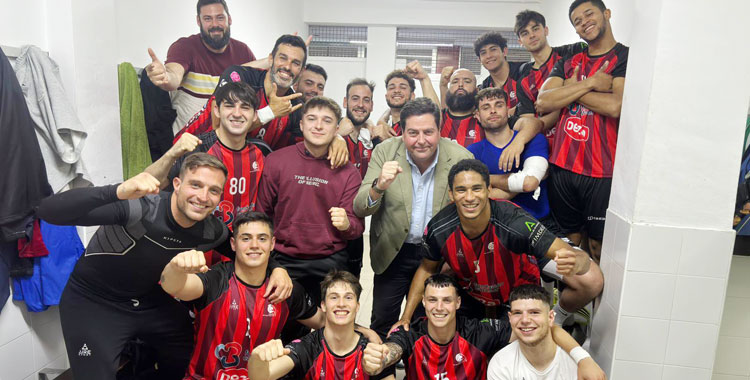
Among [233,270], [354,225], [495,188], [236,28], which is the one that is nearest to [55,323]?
[233,270]

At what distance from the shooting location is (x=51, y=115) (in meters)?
2.53

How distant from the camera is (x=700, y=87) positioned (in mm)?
2010

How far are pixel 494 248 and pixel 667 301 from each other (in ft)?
2.63

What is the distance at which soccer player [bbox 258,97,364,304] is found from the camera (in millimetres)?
2539

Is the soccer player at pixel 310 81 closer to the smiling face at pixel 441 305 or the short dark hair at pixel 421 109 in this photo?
the short dark hair at pixel 421 109

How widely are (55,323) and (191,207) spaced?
1.50m

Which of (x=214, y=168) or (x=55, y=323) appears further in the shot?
(x=55, y=323)

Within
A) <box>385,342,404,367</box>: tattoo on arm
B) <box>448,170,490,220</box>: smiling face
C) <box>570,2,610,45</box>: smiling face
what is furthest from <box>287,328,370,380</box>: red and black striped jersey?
<box>570,2,610,45</box>: smiling face

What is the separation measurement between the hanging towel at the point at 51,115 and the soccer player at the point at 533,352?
8.38 ft

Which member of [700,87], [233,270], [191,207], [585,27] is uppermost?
[585,27]

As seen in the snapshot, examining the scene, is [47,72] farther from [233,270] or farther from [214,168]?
[233,270]

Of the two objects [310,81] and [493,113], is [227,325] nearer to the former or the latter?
[493,113]

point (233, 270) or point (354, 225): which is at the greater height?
point (354, 225)

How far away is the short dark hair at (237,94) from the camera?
250 centimetres
